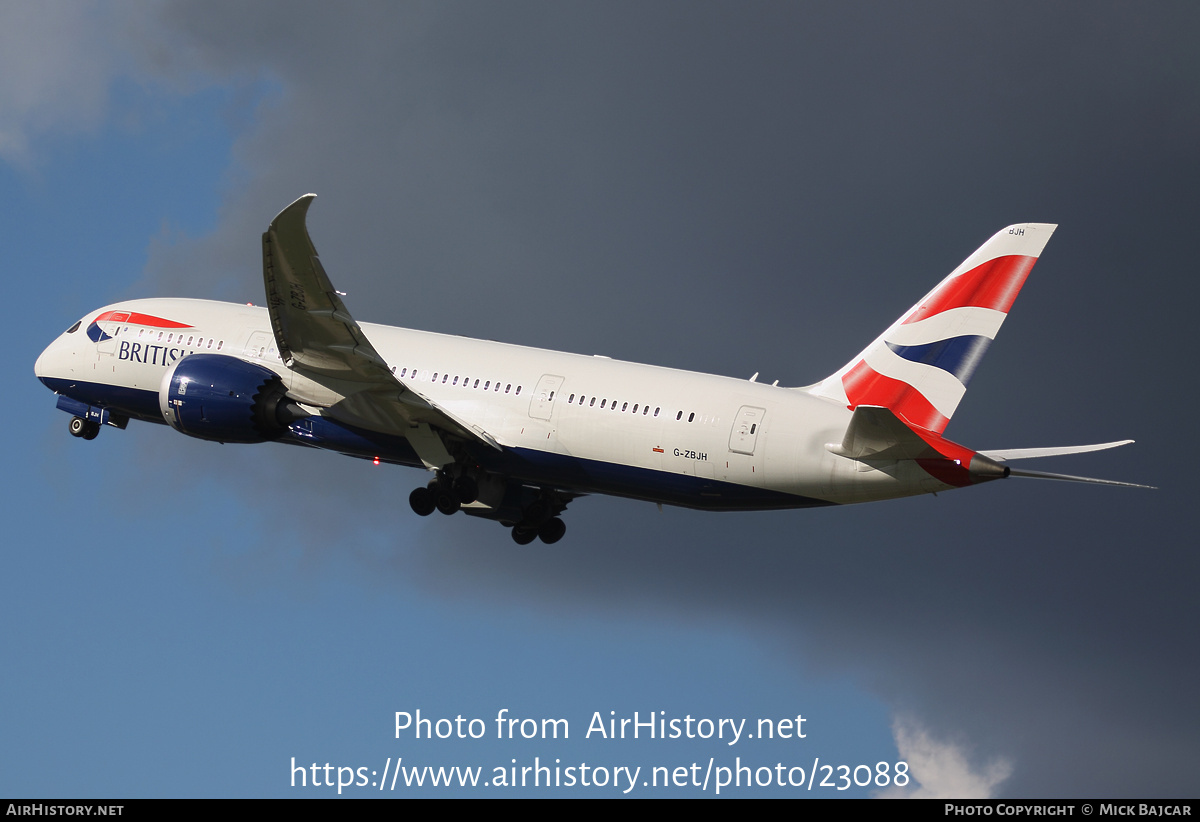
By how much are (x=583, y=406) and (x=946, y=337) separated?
9703 millimetres

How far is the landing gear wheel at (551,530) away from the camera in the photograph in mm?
44750

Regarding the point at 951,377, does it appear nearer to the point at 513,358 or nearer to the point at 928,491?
the point at 928,491

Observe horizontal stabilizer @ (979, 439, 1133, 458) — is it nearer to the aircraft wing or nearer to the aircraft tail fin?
the aircraft tail fin

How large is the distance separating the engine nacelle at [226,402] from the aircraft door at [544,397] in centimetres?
662

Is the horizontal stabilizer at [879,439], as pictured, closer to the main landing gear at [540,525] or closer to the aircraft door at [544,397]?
the aircraft door at [544,397]

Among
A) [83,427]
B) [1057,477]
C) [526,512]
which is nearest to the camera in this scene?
[1057,477]

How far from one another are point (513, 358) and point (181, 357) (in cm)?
1060

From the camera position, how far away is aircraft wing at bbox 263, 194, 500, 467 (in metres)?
35.0

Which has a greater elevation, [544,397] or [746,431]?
[544,397]

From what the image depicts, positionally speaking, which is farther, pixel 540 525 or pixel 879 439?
pixel 540 525

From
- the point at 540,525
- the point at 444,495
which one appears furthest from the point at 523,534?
the point at 444,495

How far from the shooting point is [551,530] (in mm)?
44781

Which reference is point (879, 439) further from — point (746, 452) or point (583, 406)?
point (583, 406)

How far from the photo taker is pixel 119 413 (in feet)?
153
